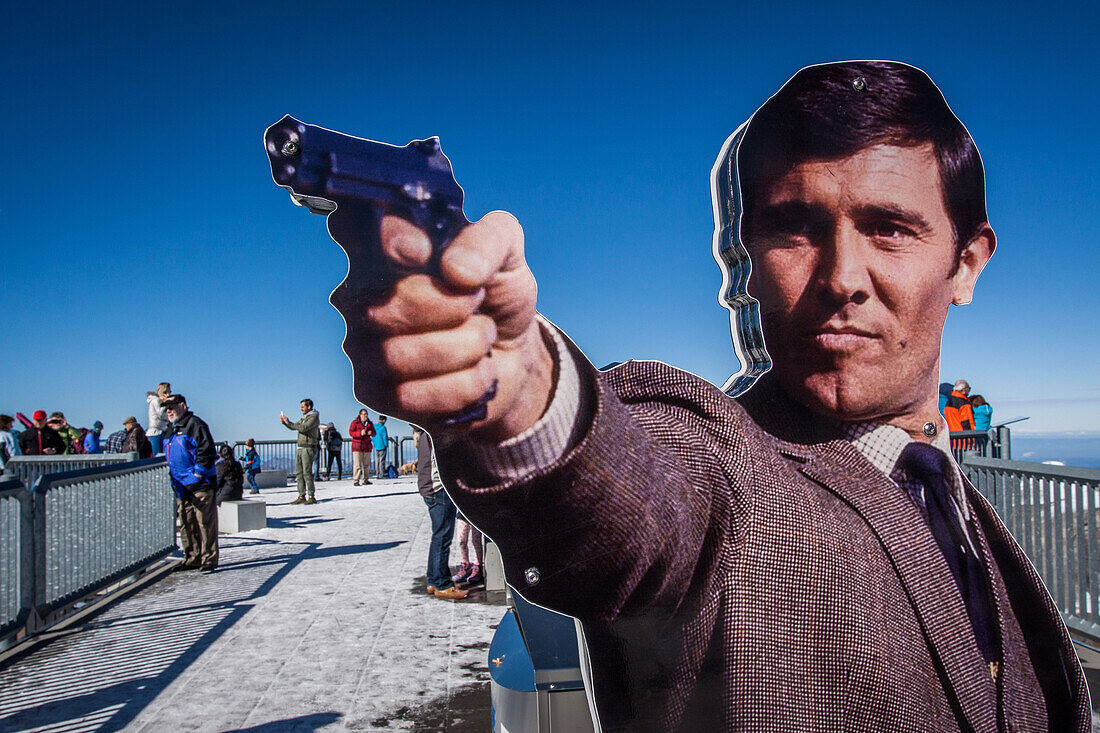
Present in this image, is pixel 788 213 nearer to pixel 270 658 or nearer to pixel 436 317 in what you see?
pixel 436 317

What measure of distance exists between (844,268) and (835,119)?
0.38m

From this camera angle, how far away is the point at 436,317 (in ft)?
3.12

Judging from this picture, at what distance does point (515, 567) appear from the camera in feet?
4.17

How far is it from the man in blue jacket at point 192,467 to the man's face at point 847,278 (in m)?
6.74

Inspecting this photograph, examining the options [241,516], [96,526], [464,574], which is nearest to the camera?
[96,526]

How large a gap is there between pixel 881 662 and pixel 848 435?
521mm

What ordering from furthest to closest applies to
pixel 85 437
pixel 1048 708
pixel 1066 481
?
1. pixel 85 437
2. pixel 1066 481
3. pixel 1048 708

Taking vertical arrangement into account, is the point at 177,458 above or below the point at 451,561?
above

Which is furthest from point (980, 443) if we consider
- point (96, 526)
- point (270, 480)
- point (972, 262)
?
point (270, 480)

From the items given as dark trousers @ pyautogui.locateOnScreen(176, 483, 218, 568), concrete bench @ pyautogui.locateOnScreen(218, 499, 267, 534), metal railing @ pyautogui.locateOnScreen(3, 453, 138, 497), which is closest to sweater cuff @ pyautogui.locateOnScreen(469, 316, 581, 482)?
dark trousers @ pyautogui.locateOnScreen(176, 483, 218, 568)

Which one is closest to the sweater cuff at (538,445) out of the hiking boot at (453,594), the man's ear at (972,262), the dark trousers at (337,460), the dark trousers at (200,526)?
the man's ear at (972,262)

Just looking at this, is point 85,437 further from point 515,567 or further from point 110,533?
point 515,567

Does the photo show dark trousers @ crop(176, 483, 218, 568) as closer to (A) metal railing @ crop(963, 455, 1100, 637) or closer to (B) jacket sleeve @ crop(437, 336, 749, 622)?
(A) metal railing @ crop(963, 455, 1100, 637)

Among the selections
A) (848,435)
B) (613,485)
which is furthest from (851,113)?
(613,485)
